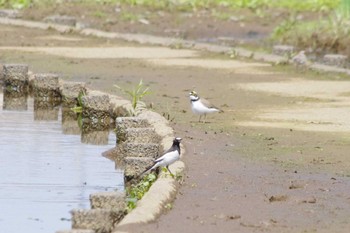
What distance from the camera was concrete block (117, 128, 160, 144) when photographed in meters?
12.6

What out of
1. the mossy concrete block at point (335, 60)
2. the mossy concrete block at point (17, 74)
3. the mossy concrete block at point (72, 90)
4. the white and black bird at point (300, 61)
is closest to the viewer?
the mossy concrete block at point (72, 90)

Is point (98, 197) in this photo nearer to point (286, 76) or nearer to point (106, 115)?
point (106, 115)

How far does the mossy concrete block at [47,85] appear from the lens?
698 inches

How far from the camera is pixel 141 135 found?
12.7m

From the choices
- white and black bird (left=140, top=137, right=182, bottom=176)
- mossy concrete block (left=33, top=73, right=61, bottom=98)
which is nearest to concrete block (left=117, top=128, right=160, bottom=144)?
white and black bird (left=140, top=137, right=182, bottom=176)

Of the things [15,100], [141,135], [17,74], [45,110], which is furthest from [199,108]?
[17,74]

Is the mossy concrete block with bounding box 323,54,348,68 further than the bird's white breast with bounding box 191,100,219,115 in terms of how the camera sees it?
Yes

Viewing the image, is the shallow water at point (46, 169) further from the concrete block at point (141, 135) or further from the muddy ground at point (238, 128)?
the muddy ground at point (238, 128)

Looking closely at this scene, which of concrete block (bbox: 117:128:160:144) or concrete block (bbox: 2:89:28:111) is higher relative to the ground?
concrete block (bbox: 117:128:160:144)

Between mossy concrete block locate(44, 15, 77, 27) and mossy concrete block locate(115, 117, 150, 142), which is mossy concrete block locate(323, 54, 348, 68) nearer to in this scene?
mossy concrete block locate(44, 15, 77, 27)

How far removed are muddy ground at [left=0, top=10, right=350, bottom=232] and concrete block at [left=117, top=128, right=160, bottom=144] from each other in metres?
0.34

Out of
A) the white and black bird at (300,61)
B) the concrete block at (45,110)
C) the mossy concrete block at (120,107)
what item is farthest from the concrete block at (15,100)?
the white and black bird at (300,61)

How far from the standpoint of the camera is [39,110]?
56.1 ft

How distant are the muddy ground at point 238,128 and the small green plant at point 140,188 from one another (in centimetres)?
33
